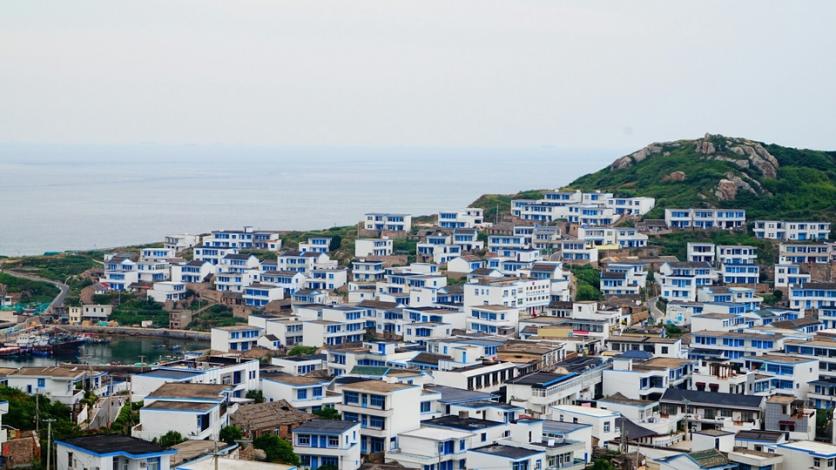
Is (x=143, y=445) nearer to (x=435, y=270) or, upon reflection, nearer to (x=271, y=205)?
(x=435, y=270)

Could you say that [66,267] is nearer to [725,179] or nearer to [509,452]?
[725,179]

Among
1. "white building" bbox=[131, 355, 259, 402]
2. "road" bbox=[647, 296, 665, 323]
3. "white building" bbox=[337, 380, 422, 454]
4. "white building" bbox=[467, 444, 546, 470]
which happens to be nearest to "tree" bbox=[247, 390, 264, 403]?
"white building" bbox=[131, 355, 259, 402]

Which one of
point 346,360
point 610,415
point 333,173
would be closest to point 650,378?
point 610,415

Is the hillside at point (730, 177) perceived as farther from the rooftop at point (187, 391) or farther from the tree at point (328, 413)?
the rooftop at point (187, 391)

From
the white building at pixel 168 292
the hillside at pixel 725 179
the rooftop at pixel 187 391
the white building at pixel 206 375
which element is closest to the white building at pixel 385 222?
the hillside at pixel 725 179

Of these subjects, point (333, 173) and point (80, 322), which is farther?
point (333, 173)

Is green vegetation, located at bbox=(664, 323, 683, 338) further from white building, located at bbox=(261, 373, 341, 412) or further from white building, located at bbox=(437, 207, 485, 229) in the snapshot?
white building, located at bbox=(437, 207, 485, 229)
